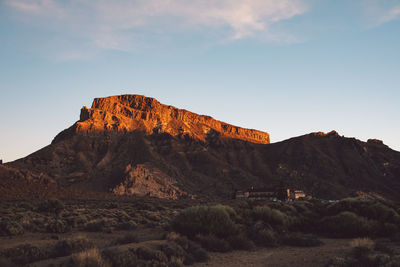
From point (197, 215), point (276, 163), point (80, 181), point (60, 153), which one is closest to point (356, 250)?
point (197, 215)

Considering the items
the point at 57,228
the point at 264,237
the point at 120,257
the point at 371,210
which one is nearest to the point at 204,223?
the point at 264,237

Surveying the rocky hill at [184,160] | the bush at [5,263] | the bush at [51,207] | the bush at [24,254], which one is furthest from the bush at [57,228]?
the rocky hill at [184,160]

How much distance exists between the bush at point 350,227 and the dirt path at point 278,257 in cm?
370

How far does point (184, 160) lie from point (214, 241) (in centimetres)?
8849

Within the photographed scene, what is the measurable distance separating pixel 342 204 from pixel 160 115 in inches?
4201

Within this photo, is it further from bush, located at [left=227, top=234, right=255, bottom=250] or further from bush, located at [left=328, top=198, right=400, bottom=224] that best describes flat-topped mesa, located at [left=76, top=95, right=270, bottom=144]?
bush, located at [left=227, top=234, right=255, bottom=250]

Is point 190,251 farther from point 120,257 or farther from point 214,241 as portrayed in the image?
point 120,257

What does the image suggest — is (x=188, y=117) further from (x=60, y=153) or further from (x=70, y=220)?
(x=70, y=220)

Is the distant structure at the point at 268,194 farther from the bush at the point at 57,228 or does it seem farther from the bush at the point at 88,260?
the bush at the point at 88,260

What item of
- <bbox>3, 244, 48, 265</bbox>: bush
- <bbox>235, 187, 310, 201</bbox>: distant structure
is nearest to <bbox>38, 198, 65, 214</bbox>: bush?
<bbox>3, 244, 48, 265</bbox>: bush

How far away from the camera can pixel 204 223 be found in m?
13.3

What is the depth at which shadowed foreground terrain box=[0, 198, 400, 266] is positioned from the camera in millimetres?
9336

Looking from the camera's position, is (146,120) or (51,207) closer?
(51,207)

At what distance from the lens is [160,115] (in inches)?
4884
